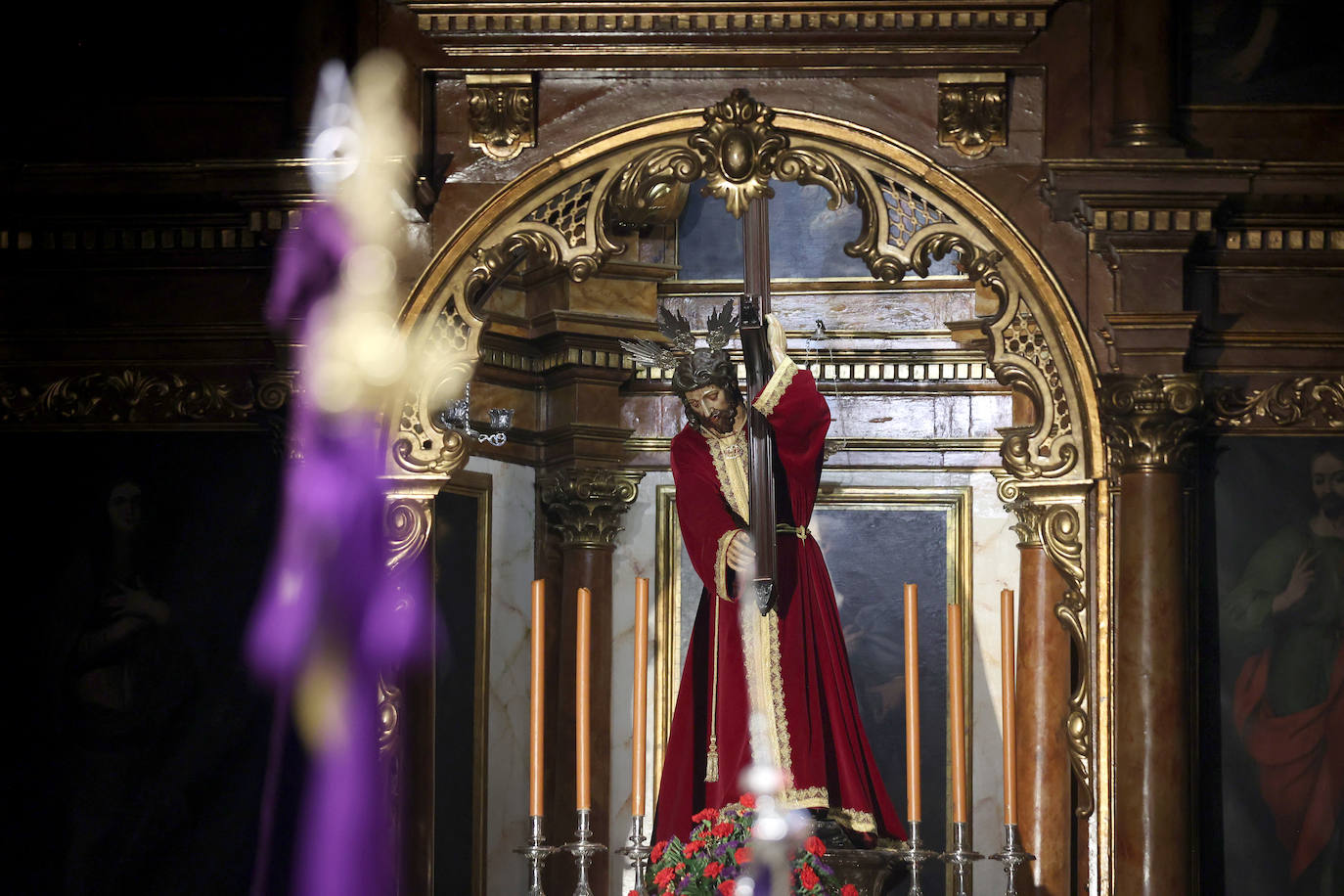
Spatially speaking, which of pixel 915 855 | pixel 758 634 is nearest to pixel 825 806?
pixel 758 634

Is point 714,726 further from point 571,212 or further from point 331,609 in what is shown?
point 571,212

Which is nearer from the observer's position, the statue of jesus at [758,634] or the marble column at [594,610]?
the statue of jesus at [758,634]

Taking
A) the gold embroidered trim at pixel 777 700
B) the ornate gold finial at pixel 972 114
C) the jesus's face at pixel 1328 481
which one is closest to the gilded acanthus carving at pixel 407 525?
the gold embroidered trim at pixel 777 700

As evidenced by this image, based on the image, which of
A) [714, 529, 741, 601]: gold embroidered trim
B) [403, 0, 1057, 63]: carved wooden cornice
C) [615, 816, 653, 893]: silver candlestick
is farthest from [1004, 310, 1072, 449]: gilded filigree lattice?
Answer: [615, 816, 653, 893]: silver candlestick

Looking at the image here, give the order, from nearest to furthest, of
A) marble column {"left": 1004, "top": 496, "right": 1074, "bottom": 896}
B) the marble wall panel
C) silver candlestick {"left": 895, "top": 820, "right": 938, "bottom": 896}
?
silver candlestick {"left": 895, "top": 820, "right": 938, "bottom": 896}, marble column {"left": 1004, "top": 496, "right": 1074, "bottom": 896}, the marble wall panel

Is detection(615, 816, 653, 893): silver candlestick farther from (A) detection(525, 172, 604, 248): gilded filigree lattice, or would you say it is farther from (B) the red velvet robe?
(A) detection(525, 172, 604, 248): gilded filigree lattice

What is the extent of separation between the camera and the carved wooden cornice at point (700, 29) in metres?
6.09

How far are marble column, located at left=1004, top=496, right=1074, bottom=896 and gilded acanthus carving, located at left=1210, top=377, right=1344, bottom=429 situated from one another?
0.79m

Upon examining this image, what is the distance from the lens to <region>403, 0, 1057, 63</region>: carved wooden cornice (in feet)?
20.0

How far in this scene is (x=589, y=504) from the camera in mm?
7719

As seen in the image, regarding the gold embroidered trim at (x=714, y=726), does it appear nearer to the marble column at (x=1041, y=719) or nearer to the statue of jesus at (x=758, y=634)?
the statue of jesus at (x=758, y=634)

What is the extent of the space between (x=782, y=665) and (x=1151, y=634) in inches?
46.7

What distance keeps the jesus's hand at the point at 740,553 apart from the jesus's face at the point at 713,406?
0.50 meters

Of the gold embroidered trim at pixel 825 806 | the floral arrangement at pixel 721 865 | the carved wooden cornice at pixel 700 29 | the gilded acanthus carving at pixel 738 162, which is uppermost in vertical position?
the carved wooden cornice at pixel 700 29
